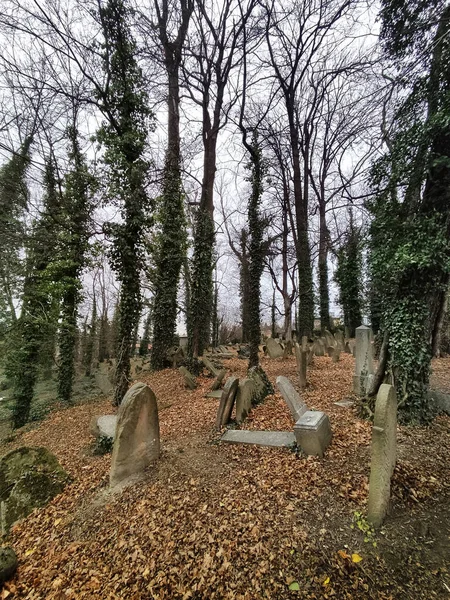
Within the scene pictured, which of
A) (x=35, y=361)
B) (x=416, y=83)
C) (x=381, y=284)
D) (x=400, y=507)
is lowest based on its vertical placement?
(x=400, y=507)

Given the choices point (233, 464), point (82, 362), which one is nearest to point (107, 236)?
point (233, 464)

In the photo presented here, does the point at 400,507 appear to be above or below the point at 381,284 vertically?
below

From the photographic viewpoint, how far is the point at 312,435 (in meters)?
→ 3.52

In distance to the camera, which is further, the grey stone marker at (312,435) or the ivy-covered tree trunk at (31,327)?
the ivy-covered tree trunk at (31,327)

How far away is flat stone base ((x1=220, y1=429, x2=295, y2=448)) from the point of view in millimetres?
3953

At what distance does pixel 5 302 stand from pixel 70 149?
20.6 ft

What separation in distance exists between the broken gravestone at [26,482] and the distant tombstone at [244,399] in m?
2.77

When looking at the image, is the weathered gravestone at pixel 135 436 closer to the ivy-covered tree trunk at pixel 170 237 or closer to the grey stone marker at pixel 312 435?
the grey stone marker at pixel 312 435

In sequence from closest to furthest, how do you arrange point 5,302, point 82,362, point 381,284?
point 381,284, point 5,302, point 82,362

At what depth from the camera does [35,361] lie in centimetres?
895

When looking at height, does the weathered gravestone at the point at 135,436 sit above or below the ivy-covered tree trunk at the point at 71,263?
below

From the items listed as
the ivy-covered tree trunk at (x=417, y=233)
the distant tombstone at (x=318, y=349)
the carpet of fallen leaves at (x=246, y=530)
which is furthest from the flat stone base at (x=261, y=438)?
the distant tombstone at (x=318, y=349)

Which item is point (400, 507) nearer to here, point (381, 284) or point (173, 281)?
point (381, 284)

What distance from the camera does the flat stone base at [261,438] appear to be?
395cm
